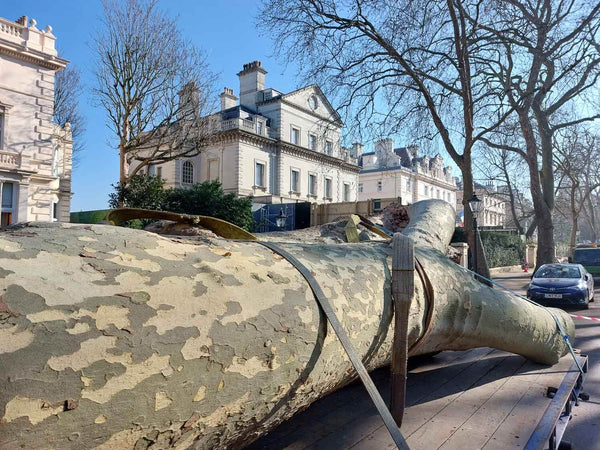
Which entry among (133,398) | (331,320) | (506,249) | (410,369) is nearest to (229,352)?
(133,398)

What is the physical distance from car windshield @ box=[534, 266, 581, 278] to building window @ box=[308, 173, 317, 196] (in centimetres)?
2867

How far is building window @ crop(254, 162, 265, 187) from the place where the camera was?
35375 millimetres

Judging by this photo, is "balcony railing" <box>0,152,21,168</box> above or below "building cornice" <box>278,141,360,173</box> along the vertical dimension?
below

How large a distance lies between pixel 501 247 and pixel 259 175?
20.3 m

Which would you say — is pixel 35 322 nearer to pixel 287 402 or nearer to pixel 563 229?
pixel 287 402

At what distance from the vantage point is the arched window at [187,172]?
3585 centimetres

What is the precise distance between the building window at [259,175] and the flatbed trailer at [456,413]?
33318 mm

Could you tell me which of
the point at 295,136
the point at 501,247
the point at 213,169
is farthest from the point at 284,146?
the point at 501,247

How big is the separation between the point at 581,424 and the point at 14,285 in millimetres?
3794

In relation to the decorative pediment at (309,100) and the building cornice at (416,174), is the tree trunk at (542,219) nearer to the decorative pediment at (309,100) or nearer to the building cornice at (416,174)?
the decorative pediment at (309,100)

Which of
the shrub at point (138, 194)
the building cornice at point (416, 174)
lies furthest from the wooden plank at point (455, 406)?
the building cornice at point (416, 174)

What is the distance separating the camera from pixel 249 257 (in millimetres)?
1209

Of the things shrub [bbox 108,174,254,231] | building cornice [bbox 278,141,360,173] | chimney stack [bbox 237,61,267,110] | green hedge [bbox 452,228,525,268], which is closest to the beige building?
shrub [bbox 108,174,254,231]

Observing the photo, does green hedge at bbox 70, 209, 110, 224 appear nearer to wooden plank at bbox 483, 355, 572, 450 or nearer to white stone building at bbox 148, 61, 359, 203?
white stone building at bbox 148, 61, 359, 203
